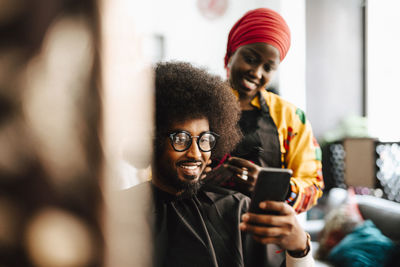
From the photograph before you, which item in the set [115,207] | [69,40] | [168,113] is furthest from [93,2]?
[168,113]

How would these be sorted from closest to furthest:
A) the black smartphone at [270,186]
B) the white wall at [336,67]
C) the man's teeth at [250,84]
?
1. the black smartphone at [270,186]
2. the man's teeth at [250,84]
3. the white wall at [336,67]

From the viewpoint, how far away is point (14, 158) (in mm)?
163

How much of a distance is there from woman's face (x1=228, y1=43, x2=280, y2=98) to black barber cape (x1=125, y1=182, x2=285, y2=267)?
0.73ft

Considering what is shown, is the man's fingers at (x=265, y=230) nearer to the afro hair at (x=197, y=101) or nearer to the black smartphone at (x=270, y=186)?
the black smartphone at (x=270, y=186)

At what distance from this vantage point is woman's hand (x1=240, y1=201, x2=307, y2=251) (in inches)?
20.9

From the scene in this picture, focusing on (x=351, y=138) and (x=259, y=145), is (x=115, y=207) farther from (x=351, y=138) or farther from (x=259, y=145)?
(x=351, y=138)

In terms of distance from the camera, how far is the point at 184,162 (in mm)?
567

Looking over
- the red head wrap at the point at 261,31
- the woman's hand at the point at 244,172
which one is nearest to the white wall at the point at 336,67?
the red head wrap at the point at 261,31

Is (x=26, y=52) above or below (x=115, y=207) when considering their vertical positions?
above

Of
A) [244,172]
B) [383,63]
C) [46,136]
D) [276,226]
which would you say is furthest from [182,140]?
[383,63]

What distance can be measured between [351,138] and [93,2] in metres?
0.75

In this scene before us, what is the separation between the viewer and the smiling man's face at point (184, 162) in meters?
0.56

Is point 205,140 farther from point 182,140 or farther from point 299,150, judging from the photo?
point 299,150

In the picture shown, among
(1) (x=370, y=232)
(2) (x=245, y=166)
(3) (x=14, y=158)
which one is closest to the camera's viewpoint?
(3) (x=14, y=158)
